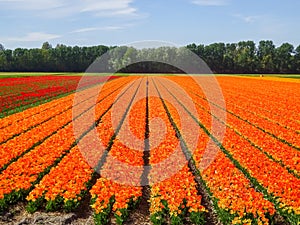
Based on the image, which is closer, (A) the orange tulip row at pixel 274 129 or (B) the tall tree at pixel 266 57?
(A) the orange tulip row at pixel 274 129

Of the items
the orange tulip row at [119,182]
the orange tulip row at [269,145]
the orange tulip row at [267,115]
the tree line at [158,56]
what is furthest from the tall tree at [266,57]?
the orange tulip row at [119,182]

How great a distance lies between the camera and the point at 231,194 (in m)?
7.52

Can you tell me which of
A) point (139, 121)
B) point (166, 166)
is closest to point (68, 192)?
point (166, 166)

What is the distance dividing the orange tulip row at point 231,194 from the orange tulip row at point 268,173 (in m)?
0.34

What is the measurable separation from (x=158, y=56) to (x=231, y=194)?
8264 centimetres

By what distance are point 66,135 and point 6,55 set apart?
100688mm

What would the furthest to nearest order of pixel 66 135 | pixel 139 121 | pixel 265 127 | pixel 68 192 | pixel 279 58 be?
pixel 279 58 → pixel 139 121 → pixel 265 127 → pixel 66 135 → pixel 68 192

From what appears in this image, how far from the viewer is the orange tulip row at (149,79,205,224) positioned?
709 cm

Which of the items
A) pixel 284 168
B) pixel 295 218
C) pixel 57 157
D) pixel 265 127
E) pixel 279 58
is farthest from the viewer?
pixel 279 58

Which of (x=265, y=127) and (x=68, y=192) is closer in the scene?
(x=68, y=192)

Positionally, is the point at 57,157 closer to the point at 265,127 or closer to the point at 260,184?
the point at 260,184

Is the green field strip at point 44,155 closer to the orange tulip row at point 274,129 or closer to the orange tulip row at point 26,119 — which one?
→ the orange tulip row at point 26,119

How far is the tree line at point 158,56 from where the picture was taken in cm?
9331

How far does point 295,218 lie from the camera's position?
675 cm
